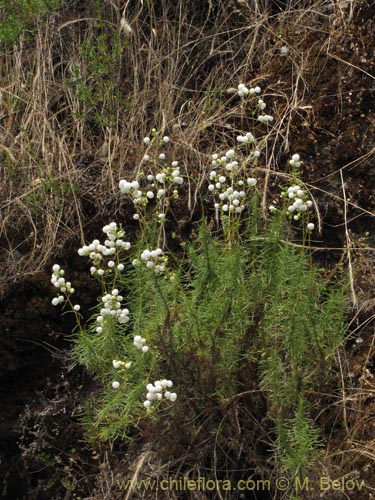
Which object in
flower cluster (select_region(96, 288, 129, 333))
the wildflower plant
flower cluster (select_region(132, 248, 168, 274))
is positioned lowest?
the wildflower plant

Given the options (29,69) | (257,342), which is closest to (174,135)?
(29,69)

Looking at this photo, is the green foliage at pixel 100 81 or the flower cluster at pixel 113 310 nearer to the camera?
the flower cluster at pixel 113 310

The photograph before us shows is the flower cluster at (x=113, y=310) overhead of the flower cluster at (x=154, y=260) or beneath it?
beneath

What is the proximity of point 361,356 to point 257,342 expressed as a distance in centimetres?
46

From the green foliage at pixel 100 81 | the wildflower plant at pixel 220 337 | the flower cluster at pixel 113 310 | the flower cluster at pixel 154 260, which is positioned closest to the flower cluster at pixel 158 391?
the wildflower plant at pixel 220 337

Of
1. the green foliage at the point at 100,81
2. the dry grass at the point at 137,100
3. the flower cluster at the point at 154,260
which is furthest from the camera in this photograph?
the green foliage at the point at 100,81

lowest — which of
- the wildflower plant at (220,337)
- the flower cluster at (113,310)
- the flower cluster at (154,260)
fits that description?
the wildflower plant at (220,337)

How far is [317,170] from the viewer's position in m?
3.50

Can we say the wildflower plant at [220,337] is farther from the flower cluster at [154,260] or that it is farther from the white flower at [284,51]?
the white flower at [284,51]

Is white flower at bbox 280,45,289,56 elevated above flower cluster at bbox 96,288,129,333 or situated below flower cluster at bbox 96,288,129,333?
above

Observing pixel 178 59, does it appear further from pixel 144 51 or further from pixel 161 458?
pixel 161 458

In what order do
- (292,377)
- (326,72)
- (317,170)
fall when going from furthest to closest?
(326,72)
(317,170)
(292,377)

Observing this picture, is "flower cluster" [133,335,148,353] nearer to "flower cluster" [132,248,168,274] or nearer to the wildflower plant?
the wildflower plant

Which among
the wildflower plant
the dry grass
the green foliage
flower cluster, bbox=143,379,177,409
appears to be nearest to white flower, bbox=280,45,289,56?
the dry grass
